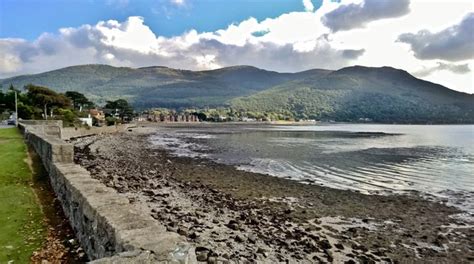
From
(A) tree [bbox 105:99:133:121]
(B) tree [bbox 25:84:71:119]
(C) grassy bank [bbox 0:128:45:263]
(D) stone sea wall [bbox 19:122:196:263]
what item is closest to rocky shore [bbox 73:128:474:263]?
(D) stone sea wall [bbox 19:122:196:263]

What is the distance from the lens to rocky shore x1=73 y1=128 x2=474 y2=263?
9.65 meters

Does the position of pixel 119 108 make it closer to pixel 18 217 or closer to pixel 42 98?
pixel 42 98

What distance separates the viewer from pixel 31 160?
15875 mm

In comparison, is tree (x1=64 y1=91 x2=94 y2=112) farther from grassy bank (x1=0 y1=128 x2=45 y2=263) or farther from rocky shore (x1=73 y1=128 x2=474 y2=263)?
grassy bank (x1=0 y1=128 x2=45 y2=263)

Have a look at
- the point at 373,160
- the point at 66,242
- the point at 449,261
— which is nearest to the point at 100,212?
the point at 66,242

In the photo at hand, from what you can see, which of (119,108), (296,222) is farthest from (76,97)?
(296,222)

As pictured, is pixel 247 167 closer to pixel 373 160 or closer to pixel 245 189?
pixel 245 189

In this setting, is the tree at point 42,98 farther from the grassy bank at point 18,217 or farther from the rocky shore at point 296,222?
the grassy bank at point 18,217

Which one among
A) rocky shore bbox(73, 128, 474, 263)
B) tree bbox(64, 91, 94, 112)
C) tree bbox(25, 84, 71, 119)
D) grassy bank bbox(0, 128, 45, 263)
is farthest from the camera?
tree bbox(64, 91, 94, 112)

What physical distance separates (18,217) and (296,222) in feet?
27.6

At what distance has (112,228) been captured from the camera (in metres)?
4.78

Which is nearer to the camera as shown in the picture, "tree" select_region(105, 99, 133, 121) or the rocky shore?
the rocky shore

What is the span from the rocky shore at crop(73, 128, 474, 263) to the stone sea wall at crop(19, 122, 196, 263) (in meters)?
2.86

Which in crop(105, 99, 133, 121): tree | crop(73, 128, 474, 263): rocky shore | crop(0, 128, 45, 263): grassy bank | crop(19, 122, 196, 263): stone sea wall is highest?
crop(105, 99, 133, 121): tree
